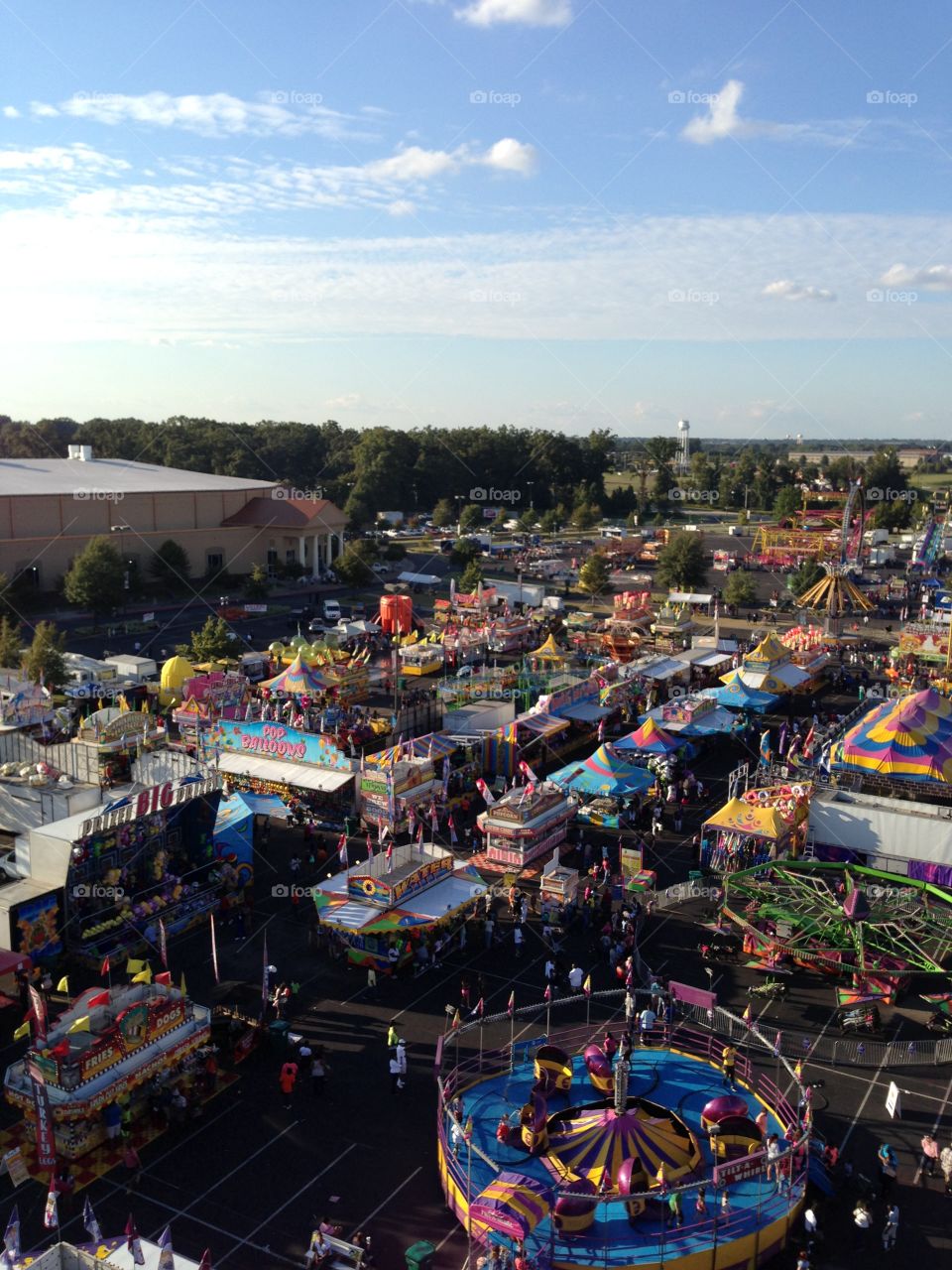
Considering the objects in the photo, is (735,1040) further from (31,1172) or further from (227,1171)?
(31,1172)

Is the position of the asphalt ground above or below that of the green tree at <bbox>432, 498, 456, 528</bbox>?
below

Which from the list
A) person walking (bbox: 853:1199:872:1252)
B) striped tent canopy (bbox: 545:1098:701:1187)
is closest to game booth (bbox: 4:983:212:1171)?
striped tent canopy (bbox: 545:1098:701:1187)

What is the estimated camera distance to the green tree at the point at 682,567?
69.4 metres

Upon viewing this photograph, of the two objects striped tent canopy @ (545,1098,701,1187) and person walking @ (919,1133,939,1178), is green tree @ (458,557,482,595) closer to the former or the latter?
person walking @ (919,1133,939,1178)

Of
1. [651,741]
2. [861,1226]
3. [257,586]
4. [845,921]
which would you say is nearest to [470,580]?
[257,586]

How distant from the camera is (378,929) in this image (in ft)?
69.9

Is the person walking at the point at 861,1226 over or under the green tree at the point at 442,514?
under

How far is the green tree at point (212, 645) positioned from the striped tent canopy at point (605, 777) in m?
19.4

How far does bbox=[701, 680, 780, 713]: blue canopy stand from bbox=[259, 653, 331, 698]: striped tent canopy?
1393 cm

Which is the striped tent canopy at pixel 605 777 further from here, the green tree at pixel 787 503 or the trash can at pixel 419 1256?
the green tree at pixel 787 503

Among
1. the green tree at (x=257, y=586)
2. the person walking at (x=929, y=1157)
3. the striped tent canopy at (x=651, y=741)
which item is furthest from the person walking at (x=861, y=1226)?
the green tree at (x=257, y=586)

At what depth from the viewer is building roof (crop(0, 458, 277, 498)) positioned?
66562mm

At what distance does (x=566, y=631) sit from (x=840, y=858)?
33.0m

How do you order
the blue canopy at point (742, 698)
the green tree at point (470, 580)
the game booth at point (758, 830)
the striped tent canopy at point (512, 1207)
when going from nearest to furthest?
the striped tent canopy at point (512, 1207), the game booth at point (758, 830), the blue canopy at point (742, 698), the green tree at point (470, 580)
